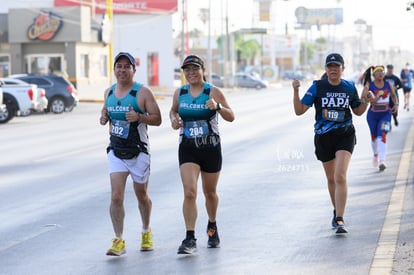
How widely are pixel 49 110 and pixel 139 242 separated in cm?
3188

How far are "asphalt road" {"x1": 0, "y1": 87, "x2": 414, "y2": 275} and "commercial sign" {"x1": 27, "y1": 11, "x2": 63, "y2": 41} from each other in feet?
107

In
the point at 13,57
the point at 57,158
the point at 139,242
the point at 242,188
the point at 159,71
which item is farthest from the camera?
the point at 159,71

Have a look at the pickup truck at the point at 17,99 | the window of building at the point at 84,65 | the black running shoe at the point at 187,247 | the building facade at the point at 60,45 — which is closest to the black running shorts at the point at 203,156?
the black running shoe at the point at 187,247

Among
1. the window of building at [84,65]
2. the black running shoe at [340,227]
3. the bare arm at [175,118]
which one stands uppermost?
the bare arm at [175,118]

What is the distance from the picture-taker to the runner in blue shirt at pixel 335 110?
10.2 m

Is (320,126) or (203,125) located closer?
(203,125)

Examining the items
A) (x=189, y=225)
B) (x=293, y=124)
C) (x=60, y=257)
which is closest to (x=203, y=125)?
(x=189, y=225)

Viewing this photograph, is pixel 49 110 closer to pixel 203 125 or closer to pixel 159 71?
pixel 203 125

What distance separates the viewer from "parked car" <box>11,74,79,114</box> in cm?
4003

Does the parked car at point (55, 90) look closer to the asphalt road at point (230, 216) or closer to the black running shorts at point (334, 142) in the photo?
the asphalt road at point (230, 216)

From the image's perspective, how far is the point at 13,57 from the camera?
54.2 meters

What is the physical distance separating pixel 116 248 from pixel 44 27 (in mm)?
45834

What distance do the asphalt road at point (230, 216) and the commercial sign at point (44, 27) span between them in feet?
107

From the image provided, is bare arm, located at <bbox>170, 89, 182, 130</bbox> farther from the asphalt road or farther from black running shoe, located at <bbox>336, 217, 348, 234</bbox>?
black running shoe, located at <bbox>336, 217, 348, 234</bbox>
